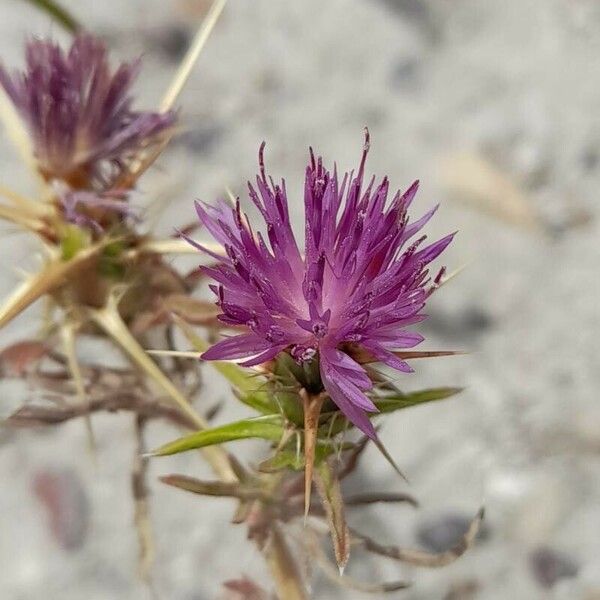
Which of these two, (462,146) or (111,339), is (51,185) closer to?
(111,339)

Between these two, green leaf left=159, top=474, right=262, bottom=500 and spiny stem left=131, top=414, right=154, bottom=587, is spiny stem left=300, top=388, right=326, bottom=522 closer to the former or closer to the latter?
green leaf left=159, top=474, right=262, bottom=500

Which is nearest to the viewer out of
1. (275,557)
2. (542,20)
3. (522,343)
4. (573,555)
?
(275,557)

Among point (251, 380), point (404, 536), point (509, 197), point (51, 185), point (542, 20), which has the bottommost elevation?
point (404, 536)

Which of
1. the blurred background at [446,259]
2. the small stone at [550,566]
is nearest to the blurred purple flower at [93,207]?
the blurred background at [446,259]

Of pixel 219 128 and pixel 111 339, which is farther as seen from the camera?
pixel 219 128

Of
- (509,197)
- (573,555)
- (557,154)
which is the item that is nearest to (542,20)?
(557,154)

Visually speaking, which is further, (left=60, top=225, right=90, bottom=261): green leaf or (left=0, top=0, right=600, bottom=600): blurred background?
(left=0, top=0, right=600, bottom=600): blurred background

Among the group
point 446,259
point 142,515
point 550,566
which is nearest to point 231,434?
point 142,515

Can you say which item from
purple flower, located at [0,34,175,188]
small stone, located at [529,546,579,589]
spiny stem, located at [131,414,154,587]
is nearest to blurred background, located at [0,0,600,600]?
small stone, located at [529,546,579,589]

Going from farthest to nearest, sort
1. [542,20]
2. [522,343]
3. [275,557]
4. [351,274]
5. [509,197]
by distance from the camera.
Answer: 1. [542,20]
2. [509,197]
3. [522,343]
4. [275,557]
5. [351,274]
